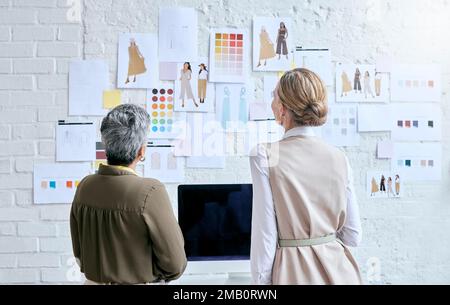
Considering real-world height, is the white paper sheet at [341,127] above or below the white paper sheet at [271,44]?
below

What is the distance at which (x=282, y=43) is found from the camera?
2.28 metres

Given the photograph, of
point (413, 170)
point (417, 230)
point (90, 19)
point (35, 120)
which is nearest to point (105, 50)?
point (90, 19)

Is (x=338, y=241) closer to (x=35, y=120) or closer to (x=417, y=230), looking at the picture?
(x=417, y=230)

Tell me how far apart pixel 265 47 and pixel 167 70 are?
1.73ft

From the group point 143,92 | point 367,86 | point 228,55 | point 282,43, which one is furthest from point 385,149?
point 143,92

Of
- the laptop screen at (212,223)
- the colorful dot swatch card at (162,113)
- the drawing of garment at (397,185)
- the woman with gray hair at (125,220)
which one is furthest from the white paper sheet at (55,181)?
the drawing of garment at (397,185)

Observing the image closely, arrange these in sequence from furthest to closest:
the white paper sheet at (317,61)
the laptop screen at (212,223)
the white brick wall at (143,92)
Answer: the white paper sheet at (317,61), the white brick wall at (143,92), the laptop screen at (212,223)

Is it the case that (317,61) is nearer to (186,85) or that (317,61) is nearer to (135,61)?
(186,85)

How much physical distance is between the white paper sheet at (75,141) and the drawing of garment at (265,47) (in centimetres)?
95

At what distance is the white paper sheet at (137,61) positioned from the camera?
221 cm

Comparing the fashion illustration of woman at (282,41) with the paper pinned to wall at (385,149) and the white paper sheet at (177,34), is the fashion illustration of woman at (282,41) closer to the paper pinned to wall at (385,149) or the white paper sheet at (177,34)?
the white paper sheet at (177,34)

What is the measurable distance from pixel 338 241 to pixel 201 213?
62 centimetres

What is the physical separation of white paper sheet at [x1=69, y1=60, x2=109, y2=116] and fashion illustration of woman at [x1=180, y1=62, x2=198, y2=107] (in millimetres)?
384
